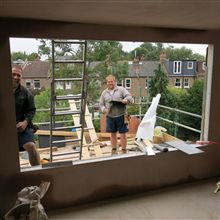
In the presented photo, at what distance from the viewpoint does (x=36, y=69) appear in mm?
2533

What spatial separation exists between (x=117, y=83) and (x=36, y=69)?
1.03m

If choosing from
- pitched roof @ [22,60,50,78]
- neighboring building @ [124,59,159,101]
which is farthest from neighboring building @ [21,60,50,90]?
neighboring building @ [124,59,159,101]

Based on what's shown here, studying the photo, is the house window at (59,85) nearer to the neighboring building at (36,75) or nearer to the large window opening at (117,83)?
the large window opening at (117,83)

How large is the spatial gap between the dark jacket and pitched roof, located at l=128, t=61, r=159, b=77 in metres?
1.24

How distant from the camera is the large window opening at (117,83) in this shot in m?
2.45

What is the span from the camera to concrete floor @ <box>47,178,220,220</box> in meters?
2.29

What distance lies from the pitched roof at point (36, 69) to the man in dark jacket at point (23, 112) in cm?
16

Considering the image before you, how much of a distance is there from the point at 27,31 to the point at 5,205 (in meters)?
1.56

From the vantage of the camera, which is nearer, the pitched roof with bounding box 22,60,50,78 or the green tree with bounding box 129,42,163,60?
the pitched roof with bounding box 22,60,50,78

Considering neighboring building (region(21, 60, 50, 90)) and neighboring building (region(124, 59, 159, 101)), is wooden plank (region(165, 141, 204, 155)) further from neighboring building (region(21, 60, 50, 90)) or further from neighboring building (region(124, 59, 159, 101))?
neighboring building (region(21, 60, 50, 90))

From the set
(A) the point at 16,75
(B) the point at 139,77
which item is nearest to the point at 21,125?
(A) the point at 16,75

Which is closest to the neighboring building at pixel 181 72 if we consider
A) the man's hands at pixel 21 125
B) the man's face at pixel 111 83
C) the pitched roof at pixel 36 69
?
the man's face at pixel 111 83

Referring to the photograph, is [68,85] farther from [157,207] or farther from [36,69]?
[157,207]

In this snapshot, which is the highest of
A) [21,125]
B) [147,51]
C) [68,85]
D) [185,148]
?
[147,51]
